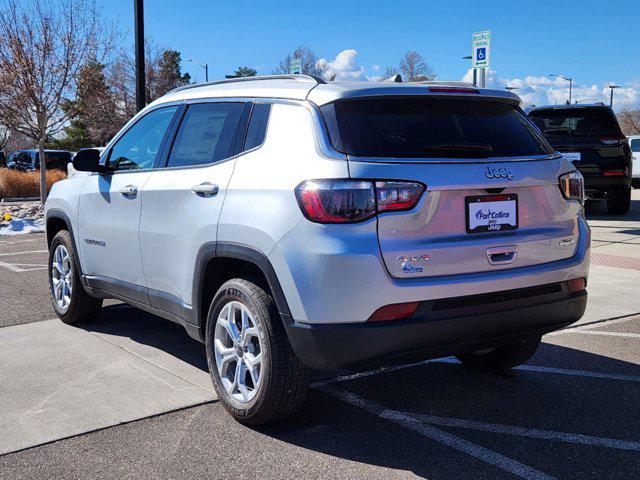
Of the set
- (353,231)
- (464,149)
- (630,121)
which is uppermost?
(630,121)

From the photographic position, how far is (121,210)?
16.0 feet

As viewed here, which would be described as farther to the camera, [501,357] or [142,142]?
[142,142]

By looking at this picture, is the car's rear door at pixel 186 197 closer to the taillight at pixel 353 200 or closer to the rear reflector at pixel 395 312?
the taillight at pixel 353 200

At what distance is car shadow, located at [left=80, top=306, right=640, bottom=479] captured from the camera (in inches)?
131

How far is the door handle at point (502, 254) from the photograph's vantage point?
136 inches

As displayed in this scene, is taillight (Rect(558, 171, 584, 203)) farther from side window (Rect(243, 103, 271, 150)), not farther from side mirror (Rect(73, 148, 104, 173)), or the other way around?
side mirror (Rect(73, 148, 104, 173))

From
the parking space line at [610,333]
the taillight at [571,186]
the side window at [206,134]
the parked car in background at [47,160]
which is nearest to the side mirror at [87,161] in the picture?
the side window at [206,134]

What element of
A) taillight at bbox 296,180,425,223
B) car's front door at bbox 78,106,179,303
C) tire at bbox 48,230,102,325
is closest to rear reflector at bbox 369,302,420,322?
taillight at bbox 296,180,425,223

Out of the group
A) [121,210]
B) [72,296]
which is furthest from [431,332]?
[72,296]

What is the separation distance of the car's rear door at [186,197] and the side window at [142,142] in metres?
0.24

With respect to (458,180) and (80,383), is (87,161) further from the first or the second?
(458,180)

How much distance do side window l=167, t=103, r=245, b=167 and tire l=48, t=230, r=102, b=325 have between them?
1701 millimetres

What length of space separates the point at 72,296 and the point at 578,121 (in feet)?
33.8

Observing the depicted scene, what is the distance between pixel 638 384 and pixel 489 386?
3.10 feet
